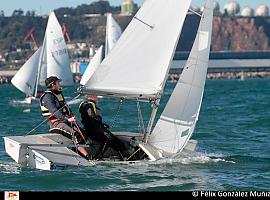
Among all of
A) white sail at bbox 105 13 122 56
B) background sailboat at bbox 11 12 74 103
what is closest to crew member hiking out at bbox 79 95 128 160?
background sailboat at bbox 11 12 74 103

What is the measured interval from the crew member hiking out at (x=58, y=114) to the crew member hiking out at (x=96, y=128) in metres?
0.15

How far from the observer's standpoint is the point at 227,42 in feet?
504

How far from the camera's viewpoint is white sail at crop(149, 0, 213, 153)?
47.2 feet

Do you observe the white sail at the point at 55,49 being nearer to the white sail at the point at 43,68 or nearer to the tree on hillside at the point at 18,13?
the white sail at the point at 43,68

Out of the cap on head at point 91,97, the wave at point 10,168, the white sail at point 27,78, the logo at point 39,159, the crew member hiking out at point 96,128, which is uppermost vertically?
the cap on head at point 91,97

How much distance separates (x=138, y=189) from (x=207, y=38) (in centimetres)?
385

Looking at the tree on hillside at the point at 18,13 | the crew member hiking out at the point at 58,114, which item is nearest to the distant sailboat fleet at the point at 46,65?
the crew member hiking out at the point at 58,114

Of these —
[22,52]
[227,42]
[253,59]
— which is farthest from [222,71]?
[22,52]

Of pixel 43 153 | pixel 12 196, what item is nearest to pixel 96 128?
pixel 43 153

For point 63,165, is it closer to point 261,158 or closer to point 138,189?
point 138,189

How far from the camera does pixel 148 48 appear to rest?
14.7 m

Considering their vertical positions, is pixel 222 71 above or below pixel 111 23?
below

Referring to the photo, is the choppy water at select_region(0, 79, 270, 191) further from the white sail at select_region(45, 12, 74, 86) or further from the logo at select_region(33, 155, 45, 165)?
the white sail at select_region(45, 12, 74, 86)

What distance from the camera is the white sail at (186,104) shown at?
14398 millimetres
